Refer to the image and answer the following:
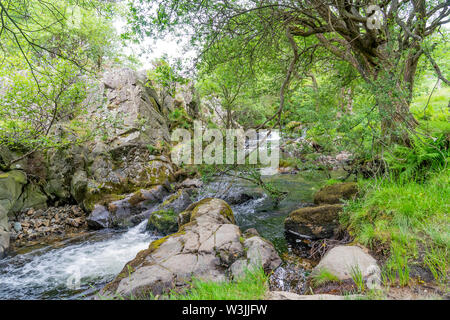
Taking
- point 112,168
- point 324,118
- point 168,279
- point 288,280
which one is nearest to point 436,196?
point 288,280

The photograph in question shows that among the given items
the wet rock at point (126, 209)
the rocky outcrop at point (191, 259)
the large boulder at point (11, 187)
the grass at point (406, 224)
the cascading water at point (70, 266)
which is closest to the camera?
the grass at point (406, 224)

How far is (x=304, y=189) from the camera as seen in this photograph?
9.20 metres

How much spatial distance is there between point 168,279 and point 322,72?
8.03 metres

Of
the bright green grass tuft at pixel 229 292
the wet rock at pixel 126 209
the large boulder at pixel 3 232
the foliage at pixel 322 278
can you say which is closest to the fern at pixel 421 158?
the foliage at pixel 322 278

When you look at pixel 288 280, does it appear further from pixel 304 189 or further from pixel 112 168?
pixel 112 168

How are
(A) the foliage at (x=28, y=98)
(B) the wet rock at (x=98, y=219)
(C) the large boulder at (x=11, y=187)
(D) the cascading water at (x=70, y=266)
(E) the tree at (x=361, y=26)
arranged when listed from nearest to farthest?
(E) the tree at (x=361, y=26)
(D) the cascading water at (x=70, y=266)
(A) the foliage at (x=28, y=98)
(C) the large boulder at (x=11, y=187)
(B) the wet rock at (x=98, y=219)

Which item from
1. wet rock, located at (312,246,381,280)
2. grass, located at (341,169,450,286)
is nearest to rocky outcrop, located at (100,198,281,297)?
wet rock, located at (312,246,381,280)

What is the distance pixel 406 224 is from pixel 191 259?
10.7 feet

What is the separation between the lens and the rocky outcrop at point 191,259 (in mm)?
3145

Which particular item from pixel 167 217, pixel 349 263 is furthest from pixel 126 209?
pixel 349 263

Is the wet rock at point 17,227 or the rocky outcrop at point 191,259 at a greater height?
the rocky outcrop at point 191,259

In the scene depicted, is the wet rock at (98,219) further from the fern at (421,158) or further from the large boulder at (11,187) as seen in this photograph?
the fern at (421,158)

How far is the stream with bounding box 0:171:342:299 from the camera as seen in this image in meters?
4.32

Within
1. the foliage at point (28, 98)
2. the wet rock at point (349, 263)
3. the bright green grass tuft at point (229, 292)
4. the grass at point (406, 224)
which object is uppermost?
the foliage at point (28, 98)
